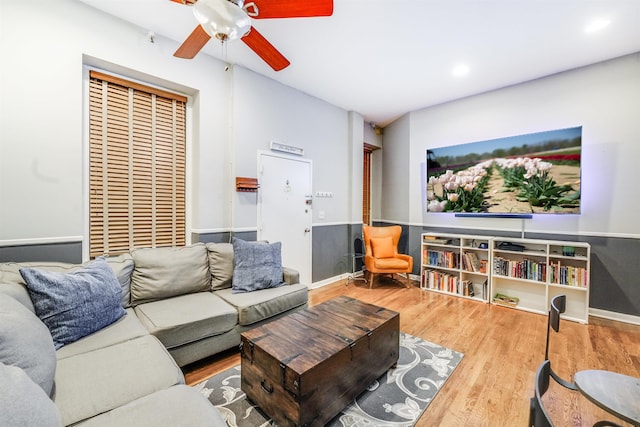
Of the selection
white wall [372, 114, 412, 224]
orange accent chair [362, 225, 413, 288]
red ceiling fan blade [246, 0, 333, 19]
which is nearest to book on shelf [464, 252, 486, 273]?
orange accent chair [362, 225, 413, 288]

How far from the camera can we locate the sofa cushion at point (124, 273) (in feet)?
6.89

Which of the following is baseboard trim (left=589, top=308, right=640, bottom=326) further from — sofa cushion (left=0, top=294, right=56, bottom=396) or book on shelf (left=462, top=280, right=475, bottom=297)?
sofa cushion (left=0, top=294, right=56, bottom=396)

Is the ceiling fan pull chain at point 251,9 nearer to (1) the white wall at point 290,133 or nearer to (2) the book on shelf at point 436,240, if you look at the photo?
(1) the white wall at point 290,133

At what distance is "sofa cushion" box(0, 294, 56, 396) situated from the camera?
1.03 meters

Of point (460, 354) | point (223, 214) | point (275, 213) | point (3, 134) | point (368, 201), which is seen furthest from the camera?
point (368, 201)

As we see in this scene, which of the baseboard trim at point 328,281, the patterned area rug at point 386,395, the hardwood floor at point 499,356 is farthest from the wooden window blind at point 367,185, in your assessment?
the patterned area rug at point 386,395

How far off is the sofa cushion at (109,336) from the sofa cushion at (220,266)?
2.48 feet

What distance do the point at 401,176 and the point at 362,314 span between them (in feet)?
10.9

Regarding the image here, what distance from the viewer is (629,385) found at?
1130 millimetres

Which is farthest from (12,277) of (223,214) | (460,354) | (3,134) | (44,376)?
(460,354)

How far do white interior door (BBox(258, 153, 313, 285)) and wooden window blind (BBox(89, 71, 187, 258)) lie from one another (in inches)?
37.3

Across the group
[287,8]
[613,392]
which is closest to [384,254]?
[613,392]

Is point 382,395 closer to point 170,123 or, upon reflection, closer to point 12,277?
point 12,277

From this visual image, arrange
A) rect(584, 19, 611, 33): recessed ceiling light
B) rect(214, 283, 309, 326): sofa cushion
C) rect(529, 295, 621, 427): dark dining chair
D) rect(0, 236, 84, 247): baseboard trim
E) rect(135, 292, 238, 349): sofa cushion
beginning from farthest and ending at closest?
rect(584, 19, 611, 33): recessed ceiling light < rect(214, 283, 309, 326): sofa cushion < rect(0, 236, 84, 247): baseboard trim < rect(135, 292, 238, 349): sofa cushion < rect(529, 295, 621, 427): dark dining chair
